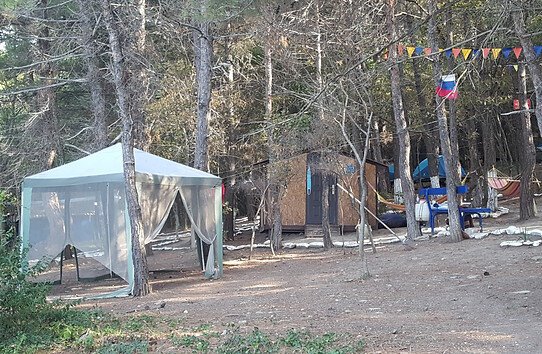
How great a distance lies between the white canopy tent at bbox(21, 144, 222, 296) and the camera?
11.0m

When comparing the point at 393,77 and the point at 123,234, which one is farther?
the point at 393,77

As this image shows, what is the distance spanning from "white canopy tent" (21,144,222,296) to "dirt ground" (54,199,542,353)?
0.93 meters

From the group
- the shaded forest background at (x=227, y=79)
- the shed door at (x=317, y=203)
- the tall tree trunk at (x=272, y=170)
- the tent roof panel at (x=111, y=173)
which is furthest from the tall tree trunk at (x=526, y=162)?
the tent roof panel at (x=111, y=173)

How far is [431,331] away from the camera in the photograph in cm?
627

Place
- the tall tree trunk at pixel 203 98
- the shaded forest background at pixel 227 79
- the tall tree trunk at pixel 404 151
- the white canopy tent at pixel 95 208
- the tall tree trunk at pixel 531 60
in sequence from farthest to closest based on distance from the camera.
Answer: the tall tree trunk at pixel 203 98 → the tall tree trunk at pixel 404 151 → the shaded forest background at pixel 227 79 → the white canopy tent at pixel 95 208 → the tall tree trunk at pixel 531 60

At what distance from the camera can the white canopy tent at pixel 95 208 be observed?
11.0m

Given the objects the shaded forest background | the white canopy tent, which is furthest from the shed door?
the white canopy tent

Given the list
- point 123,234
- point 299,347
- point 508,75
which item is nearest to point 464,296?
point 299,347

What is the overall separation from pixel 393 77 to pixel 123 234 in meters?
6.86

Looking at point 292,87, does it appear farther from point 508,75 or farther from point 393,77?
point 508,75

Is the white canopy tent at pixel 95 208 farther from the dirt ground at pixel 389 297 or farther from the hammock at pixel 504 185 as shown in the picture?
the hammock at pixel 504 185

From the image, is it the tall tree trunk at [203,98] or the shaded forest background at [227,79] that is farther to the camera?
the tall tree trunk at [203,98]

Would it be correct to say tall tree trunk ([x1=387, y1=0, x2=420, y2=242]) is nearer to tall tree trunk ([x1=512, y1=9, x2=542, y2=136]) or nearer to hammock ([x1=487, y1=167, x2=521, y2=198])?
hammock ([x1=487, y1=167, x2=521, y2=198])

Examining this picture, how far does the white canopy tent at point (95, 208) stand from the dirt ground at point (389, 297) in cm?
93
